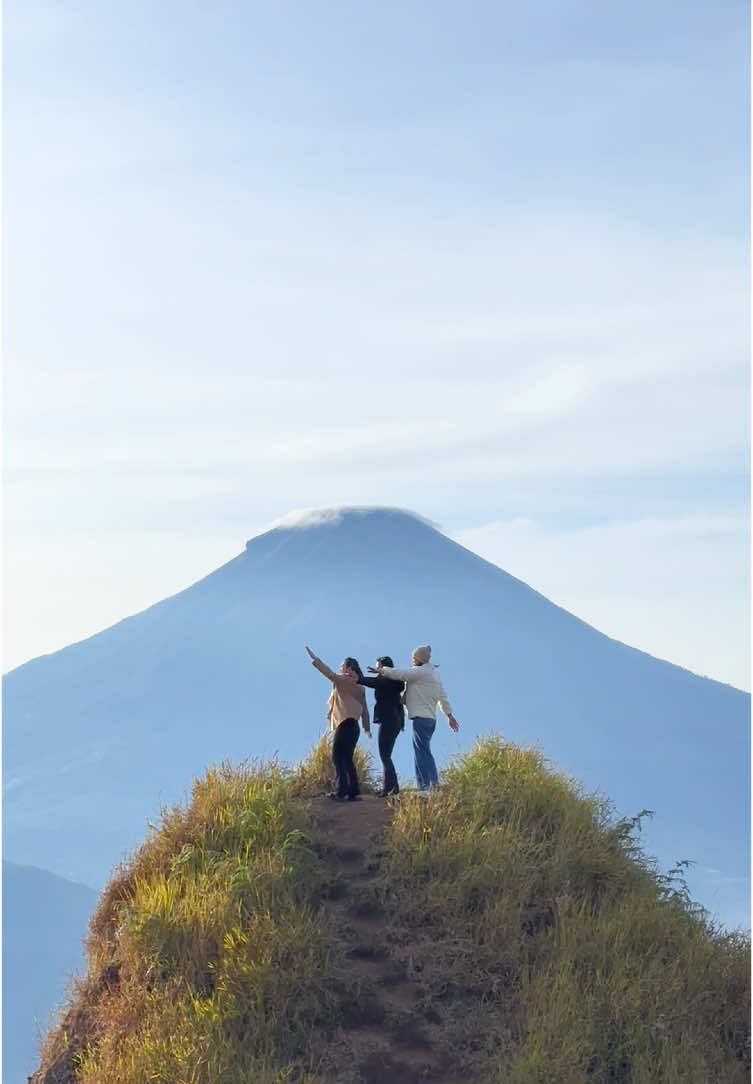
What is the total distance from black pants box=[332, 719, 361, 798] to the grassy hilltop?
743 mm

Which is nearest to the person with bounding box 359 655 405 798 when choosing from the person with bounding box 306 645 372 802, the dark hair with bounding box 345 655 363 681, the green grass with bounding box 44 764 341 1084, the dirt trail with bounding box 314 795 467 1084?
the dark hair with bounding box 345 655 363 681

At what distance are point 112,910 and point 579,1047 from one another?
610 centimetres

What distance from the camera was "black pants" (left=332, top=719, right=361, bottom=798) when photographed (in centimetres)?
1703

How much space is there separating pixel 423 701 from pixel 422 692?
12cm

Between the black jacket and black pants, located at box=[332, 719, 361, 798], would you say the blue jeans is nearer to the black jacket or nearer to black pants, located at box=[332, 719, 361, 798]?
the black jacket

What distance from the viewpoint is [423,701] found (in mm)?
17312

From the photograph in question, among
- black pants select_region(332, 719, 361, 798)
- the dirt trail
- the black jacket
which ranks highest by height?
the black jacket

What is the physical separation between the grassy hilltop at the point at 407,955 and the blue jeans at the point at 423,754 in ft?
2.50

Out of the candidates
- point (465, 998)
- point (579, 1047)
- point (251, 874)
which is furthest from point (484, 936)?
point (251, 874)

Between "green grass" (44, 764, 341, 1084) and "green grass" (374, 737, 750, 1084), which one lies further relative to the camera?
"green grass" (374, 737, 750, 1084)

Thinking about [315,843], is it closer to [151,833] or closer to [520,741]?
[151,833]

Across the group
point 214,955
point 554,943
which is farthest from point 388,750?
point 214,955

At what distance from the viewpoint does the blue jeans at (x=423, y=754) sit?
57.2 ft


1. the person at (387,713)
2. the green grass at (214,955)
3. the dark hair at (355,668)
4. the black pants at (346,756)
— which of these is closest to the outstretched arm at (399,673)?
the person at (387,713)
